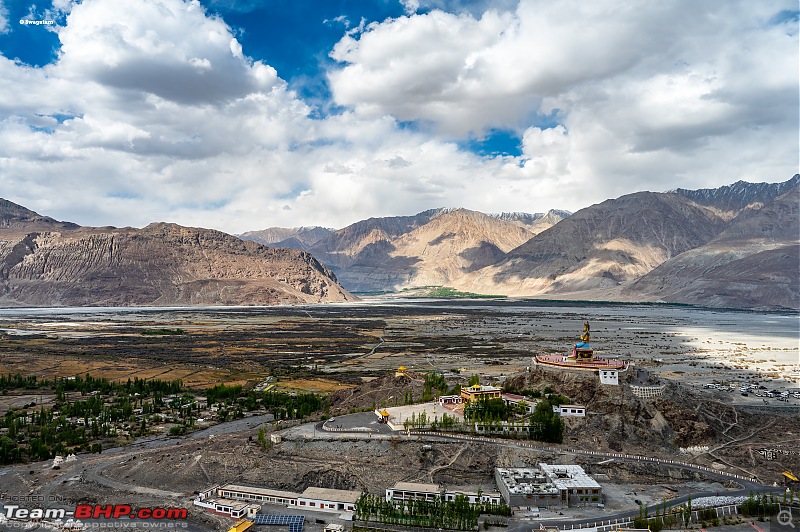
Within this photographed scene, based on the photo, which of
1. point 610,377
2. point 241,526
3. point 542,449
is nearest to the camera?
point 241,526

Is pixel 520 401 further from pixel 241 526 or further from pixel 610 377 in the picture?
pixel 241 526

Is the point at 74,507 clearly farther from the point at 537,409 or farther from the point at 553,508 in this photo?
the point at 537,409

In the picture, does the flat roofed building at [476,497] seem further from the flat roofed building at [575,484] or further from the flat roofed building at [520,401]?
the flat roofed building at [520,401]

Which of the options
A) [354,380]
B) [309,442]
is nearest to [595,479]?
[309,442]

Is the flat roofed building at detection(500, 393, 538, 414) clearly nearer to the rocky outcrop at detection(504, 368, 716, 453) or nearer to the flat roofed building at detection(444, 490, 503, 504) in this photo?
the rocky outcrop at detection(504, 368, 716, 453)

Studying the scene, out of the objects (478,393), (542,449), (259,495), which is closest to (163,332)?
(478,393)
